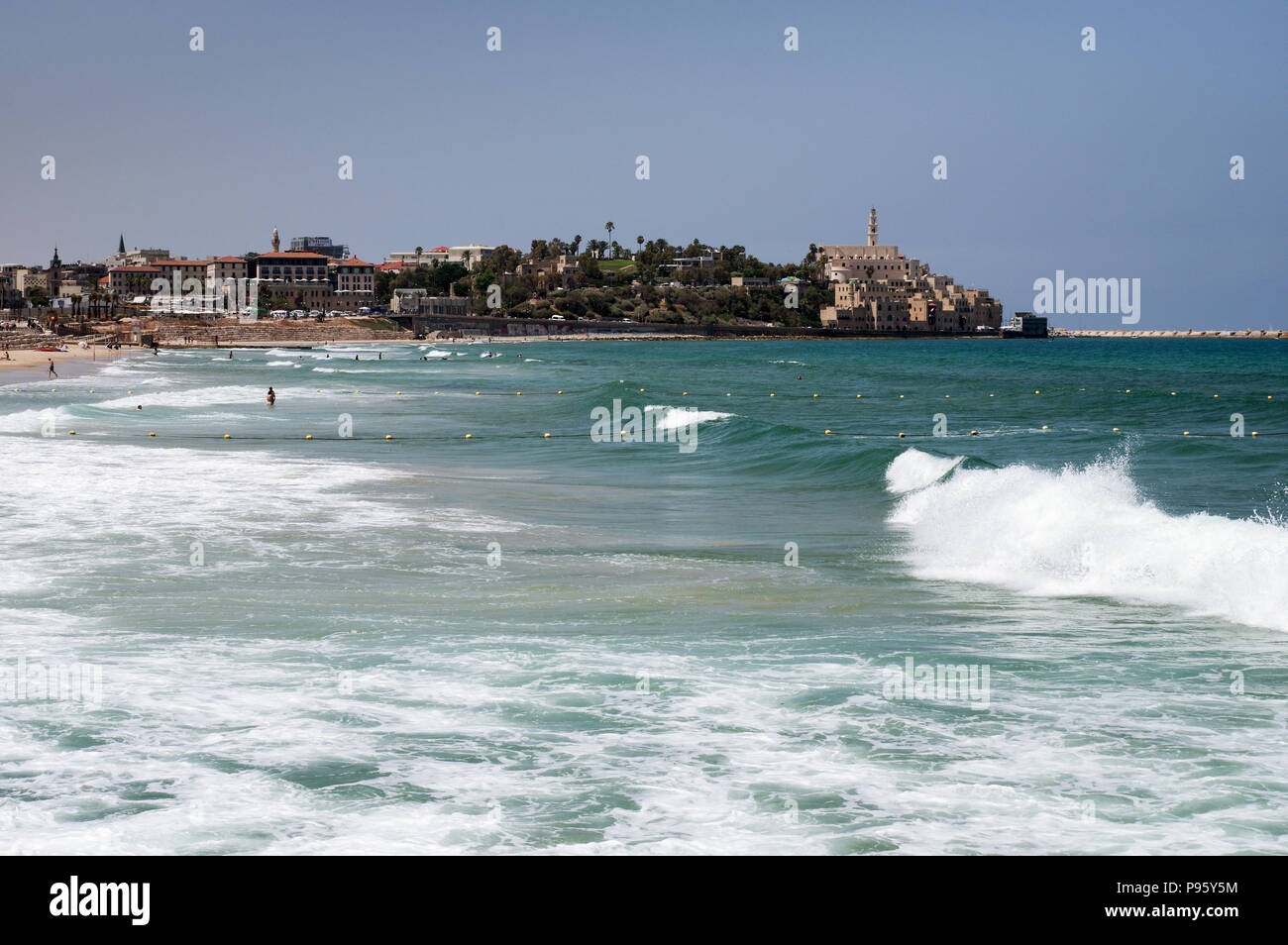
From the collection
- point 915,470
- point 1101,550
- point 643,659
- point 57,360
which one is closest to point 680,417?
point 915,470

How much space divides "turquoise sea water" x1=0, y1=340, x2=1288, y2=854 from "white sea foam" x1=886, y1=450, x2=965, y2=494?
14cm

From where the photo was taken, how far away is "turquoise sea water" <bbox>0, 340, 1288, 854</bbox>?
331 inches

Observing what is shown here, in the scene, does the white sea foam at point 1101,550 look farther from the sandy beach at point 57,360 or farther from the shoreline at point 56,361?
the sandy beach at point 57,360

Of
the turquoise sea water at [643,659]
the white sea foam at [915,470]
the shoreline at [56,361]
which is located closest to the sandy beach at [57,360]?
the shoreline at [56,361]

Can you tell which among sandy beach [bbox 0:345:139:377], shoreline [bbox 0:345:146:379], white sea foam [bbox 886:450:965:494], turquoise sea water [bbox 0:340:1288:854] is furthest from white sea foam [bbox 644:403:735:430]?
sandy beach [bbox 0:345:139:377]

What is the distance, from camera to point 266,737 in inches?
390

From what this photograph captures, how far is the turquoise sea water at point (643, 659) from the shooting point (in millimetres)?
8414

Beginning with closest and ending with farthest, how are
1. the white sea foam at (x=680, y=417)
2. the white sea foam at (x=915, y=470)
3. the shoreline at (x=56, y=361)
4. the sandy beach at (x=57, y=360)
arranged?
the white sea foam at (x=915, y=470), the white sea foam at (x=680, y=417), the shoreline at (x=56, y=361), the sandy beach at (x=57, y=360)

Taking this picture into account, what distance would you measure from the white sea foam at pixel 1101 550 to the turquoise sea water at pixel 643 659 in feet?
0.23

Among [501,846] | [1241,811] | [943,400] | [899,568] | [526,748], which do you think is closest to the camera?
[501,846]
